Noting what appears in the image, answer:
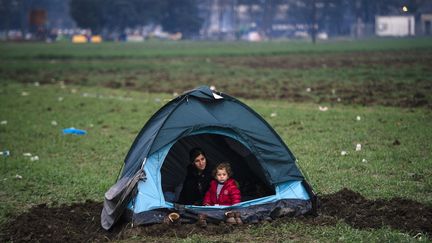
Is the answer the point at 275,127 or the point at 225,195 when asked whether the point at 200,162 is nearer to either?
the point at 225,195

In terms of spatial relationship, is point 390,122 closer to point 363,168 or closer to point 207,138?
point 363,168

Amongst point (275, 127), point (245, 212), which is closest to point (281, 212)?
point (245, 212)

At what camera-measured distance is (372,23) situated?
107750 mm

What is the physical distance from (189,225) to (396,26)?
101m

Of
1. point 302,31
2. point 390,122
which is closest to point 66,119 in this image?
point 390,122

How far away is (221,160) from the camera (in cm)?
1105

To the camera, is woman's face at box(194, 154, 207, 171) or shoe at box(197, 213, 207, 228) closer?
shoe at box(197, 213, 207, 228)

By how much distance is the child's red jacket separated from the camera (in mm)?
9641

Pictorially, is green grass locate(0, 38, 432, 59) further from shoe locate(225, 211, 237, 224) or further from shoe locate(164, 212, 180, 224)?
shoe locate(225, 211, 237, 224)

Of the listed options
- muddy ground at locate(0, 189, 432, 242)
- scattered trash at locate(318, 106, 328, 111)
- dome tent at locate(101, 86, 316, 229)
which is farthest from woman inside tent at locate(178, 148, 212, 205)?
scattered trash at locate(318, 106, 328, 111)

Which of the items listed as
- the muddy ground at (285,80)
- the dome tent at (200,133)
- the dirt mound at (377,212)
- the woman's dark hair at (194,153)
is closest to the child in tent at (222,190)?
the dome tent at (200,133)

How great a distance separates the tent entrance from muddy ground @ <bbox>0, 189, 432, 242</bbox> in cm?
105

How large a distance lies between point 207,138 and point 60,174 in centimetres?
308

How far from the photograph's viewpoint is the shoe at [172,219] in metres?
9.06
